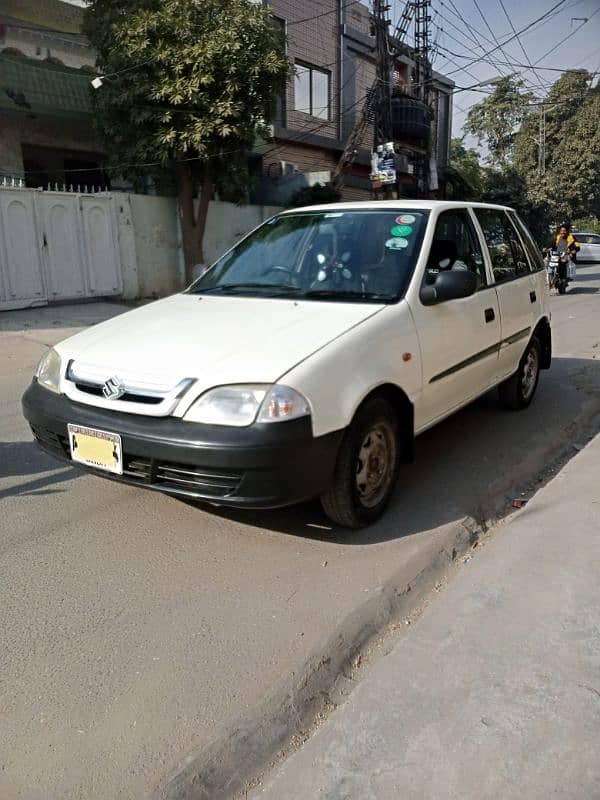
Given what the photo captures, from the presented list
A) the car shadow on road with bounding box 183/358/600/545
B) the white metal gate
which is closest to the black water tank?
the white metal gate

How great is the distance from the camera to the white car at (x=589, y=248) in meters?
27.0

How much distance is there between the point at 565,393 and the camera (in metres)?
6.58

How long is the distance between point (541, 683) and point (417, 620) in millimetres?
571

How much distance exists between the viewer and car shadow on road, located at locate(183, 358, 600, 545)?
3662mm

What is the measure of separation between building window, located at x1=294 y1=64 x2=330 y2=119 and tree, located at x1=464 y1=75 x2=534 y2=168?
1779cm

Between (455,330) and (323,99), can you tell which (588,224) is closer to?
(323,99)

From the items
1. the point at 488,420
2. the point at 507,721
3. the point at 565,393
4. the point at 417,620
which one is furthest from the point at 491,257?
the point at 507,721

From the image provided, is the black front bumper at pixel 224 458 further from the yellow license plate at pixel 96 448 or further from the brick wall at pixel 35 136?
the brick wall at pixel 35 136

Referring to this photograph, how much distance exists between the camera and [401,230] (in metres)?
4.12

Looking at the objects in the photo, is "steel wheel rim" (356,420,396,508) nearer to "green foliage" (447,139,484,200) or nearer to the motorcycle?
the motorcycle

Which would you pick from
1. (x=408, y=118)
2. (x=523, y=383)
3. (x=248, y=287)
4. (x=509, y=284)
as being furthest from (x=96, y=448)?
(x=408, y=118)

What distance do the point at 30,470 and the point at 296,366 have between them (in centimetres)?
239

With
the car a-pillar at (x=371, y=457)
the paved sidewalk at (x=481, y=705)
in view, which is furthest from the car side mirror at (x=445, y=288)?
the paved sidewalk at (x=481, y=705)

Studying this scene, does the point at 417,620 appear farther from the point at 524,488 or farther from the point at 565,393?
the point at 565,393
